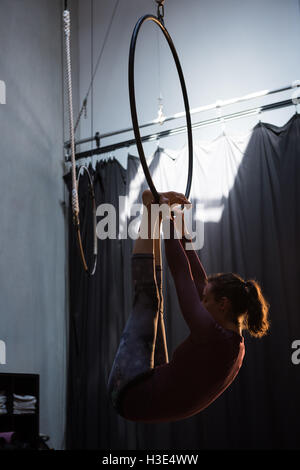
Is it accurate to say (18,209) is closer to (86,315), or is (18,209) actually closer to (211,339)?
(86,315)

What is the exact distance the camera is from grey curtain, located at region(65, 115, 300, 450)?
360cm

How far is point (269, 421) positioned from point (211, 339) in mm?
1963

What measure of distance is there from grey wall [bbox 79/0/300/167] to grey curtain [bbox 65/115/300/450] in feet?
1.27

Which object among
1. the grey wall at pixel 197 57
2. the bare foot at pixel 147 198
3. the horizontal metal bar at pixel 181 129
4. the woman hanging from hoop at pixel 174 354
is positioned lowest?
the woman hanging from hoop at pixel 174 354

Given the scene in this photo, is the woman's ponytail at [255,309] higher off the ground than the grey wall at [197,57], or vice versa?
the grey wall at [197,57]

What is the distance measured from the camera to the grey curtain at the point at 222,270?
3600 millimetres

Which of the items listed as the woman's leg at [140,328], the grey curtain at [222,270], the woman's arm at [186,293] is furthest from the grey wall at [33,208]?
the woman's arm at [186,293]

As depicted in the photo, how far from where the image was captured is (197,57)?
4.61 meters

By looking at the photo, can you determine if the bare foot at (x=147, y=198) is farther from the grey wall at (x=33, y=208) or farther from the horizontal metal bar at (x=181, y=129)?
the horizontal metal bar at (x=181, y=129)

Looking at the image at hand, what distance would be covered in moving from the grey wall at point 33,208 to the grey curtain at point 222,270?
18 centimetres

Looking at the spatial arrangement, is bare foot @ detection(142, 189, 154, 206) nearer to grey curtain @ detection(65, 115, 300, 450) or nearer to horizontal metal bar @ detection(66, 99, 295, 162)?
grey curtain @ detection(65, 115, 300, 450)

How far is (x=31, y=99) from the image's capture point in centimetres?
449

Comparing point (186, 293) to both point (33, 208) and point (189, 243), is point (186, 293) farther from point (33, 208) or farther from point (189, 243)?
point (33, 208)
